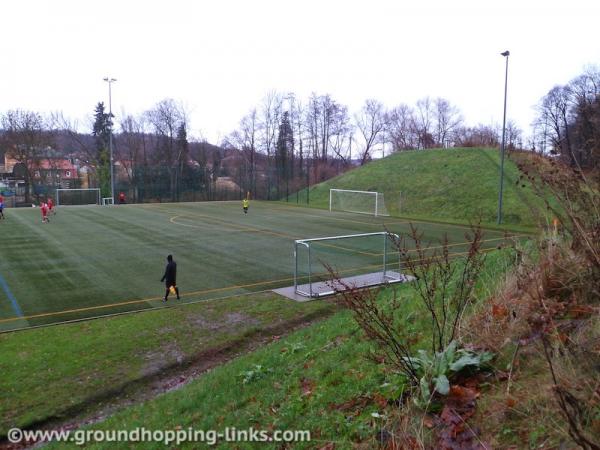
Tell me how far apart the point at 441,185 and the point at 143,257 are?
30.8 meters

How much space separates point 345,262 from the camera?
1797 cm

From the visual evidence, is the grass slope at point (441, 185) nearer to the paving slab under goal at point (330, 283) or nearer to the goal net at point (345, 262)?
the goal net at point (345, 262)

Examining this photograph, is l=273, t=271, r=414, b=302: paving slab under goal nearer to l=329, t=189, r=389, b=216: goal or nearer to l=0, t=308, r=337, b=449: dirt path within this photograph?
l=0, t=308, r=337, b=449: dirt path

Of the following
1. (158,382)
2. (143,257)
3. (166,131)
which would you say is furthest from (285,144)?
(158,382)

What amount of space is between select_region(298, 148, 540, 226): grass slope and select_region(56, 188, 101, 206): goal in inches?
957

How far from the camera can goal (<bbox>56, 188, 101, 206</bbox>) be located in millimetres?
51594

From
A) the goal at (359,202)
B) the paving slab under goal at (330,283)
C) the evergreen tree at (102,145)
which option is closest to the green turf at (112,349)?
the paving slab under goal at (330,283)

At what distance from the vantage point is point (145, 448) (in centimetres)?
572

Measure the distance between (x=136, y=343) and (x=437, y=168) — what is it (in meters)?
40.8

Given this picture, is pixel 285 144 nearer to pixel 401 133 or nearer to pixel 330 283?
pixel 401 133

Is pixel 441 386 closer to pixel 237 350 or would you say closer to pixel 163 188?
pixel 237 350

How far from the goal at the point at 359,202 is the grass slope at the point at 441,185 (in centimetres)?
134

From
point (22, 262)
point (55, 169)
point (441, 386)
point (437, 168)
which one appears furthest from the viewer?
point (55, 169)

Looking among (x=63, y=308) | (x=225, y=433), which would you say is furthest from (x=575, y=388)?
(x=63, y=308)
